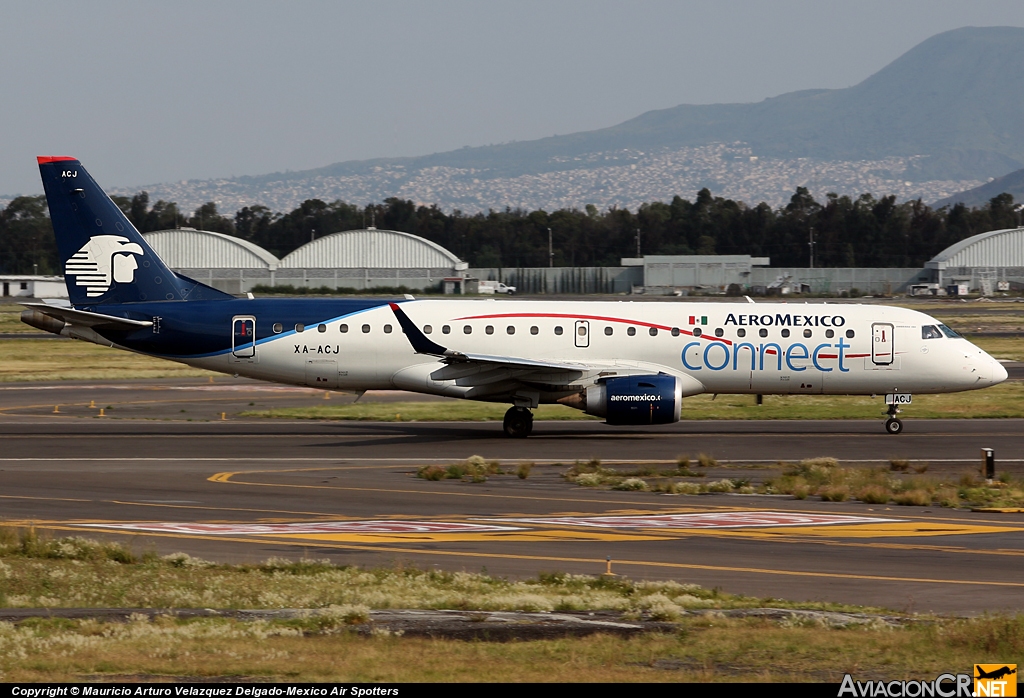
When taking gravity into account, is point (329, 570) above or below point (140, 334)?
below

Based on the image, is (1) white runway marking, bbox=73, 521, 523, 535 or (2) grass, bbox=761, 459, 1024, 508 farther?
(2) grass, bbox=761, 459, 1024, 508

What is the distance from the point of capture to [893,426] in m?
32.7

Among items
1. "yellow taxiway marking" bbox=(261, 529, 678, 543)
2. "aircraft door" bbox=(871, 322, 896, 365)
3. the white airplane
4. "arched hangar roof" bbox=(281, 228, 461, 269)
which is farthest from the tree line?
"yellow taxiway marking" bbox=(261, 529, 678, 543)

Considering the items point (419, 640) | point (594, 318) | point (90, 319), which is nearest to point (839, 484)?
point (594, 318)

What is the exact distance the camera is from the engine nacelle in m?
29.7

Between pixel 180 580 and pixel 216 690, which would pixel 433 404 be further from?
pixel 216 690

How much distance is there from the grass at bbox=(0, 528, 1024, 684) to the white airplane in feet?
55.0

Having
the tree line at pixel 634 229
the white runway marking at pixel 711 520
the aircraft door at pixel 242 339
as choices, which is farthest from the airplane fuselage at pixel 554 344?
the tree line at pixel 634 229

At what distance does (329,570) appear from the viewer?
15312 millimetres

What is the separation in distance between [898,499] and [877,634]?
11.3 meters

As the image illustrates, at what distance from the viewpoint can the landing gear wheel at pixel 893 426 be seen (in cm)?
3266

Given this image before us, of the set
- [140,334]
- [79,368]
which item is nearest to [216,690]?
[140,334]

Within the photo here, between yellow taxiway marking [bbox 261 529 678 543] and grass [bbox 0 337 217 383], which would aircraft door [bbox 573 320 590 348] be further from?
grass [bbox 0 337 217 383]

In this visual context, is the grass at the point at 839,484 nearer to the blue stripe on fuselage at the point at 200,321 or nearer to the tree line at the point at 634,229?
the blue stripe on fuselage at the point at 200,321
